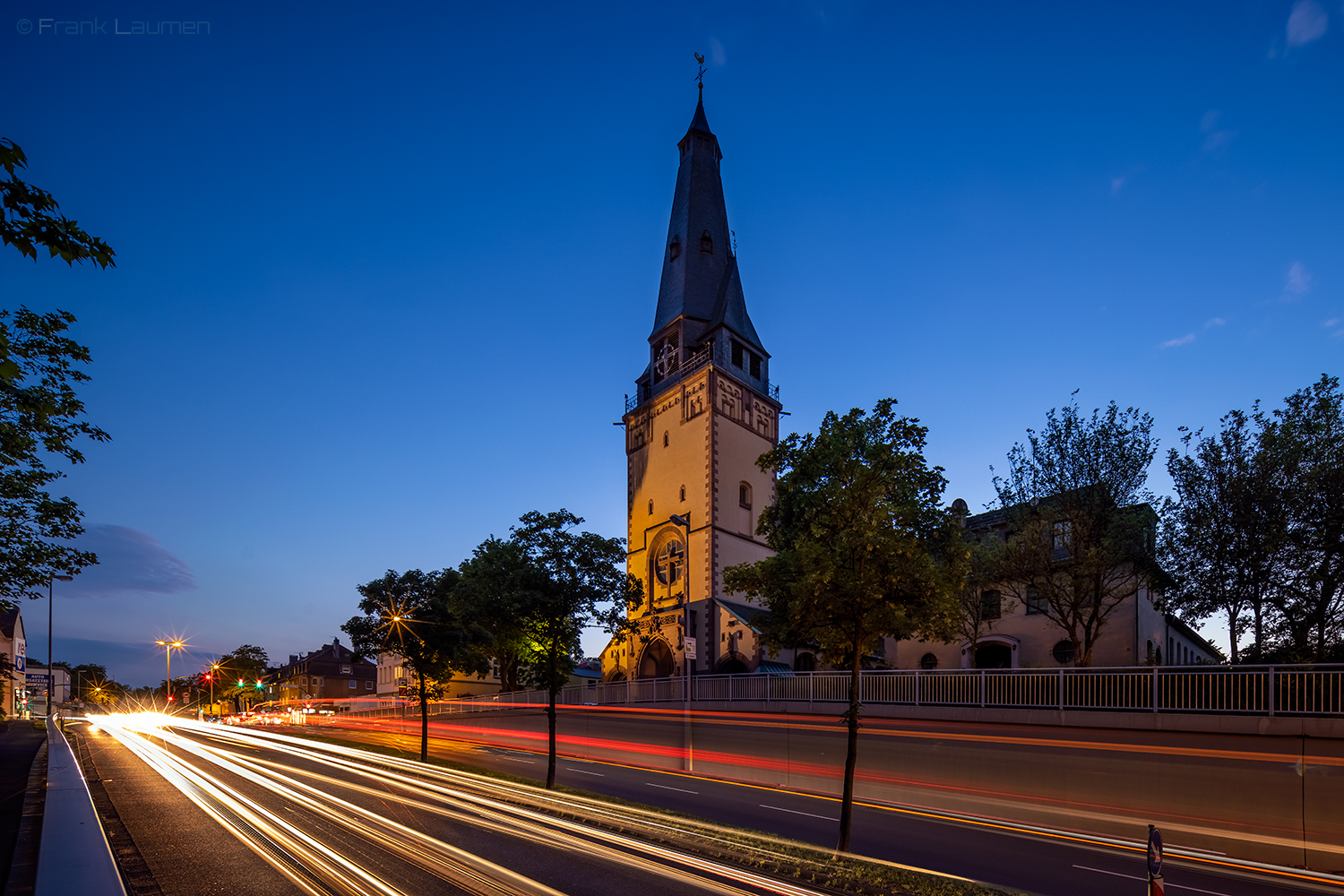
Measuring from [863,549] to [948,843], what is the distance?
587 centimetres

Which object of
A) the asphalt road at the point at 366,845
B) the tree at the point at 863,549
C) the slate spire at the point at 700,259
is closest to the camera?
the asphalt road at the point at 366,845

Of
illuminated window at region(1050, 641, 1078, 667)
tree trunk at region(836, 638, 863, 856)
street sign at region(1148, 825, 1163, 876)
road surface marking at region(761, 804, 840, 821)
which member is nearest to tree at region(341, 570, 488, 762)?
road surface marking at region(761, 804, 840, 821)

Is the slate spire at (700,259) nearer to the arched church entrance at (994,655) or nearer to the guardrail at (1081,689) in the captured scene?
the arched church entrance at (994,655)

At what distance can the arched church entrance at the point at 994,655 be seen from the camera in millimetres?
31656

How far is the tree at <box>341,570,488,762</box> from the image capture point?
27.7 metres

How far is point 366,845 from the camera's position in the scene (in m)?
11.6

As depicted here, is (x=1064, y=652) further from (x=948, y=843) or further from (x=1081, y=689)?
(x=948, y=843)

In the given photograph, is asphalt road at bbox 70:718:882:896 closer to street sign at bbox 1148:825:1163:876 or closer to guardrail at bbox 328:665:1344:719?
street sign at bbox 1148:825:1163:876

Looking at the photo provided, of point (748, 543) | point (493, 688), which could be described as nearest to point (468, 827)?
point (748, 543)

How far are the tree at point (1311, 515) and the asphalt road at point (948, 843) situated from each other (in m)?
11.7

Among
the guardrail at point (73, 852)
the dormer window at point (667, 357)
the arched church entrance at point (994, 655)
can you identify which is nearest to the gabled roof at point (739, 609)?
the arched church entrance at point (994, 655)

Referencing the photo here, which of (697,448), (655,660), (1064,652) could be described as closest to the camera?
(1064,652)

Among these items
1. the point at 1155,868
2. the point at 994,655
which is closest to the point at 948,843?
the point at 1155,868

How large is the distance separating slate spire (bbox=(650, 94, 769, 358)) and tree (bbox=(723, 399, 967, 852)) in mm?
33782
